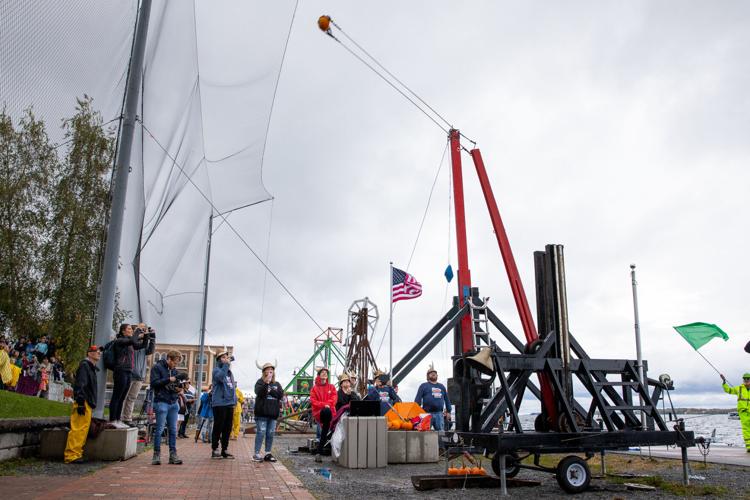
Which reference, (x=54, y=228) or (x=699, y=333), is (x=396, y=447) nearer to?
(x=699, y=333)

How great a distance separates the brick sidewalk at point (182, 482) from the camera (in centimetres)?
598

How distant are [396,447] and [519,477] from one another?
2.73 metres

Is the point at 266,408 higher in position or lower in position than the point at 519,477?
higher

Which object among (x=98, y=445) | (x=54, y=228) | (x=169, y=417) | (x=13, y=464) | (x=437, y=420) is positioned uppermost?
(x=54, y=228)

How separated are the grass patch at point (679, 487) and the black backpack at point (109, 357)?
7563 mm

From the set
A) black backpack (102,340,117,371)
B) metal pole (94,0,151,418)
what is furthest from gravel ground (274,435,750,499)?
metal pole (94,0,151,418)

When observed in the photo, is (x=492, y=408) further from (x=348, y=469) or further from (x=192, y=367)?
(x=192, y=367)

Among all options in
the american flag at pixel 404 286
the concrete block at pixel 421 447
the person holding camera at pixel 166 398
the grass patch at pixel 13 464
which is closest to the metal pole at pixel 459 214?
the american flag at pixel 404 286

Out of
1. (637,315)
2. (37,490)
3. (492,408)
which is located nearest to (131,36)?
(37,490)

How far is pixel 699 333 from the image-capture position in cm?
1331

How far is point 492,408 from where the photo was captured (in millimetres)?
7504

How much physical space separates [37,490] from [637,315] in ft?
48.4

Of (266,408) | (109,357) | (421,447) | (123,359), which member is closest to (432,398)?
(421,447)

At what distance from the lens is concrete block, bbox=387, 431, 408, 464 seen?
10.9 m
